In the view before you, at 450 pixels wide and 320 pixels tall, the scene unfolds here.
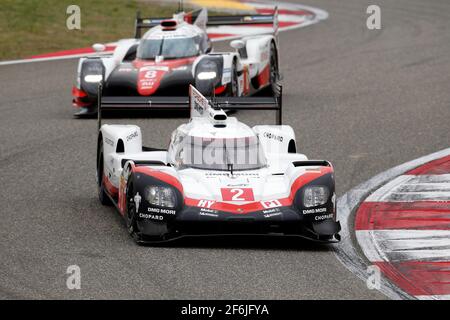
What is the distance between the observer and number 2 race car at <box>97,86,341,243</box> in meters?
11.2

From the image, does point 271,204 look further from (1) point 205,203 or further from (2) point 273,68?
(2) point 273,68

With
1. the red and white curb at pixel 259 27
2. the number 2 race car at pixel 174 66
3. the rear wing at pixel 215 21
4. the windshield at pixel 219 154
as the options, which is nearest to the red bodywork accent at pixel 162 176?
the windshield at pixel 219 154

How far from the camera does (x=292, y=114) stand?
19.3 metres

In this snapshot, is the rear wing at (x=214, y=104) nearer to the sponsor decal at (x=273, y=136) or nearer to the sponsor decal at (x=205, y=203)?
the sponsor decal at (x=273, y=136)

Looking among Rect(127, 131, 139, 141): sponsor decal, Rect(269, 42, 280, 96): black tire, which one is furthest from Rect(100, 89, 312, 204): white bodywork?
Rect(269, 42, 280, 96): black tire

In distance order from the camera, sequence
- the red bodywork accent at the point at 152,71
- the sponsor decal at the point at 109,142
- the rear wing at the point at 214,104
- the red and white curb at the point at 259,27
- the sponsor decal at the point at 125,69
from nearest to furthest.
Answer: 1. the sponsor decal at the point at 109,142
2. the rear wing at the point at 214,104
3. the red bodywork accent at the point at 152,71
4. the sponsor decal at the point at 125,69
5. the red and white curb at the point at 259,27

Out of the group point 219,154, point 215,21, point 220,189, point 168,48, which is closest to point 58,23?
point 215,21

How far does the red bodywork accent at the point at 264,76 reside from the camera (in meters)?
20.8

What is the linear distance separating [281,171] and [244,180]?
60 centimetres

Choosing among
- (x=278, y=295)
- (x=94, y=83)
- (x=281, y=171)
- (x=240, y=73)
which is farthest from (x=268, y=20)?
(x=278, y=295)

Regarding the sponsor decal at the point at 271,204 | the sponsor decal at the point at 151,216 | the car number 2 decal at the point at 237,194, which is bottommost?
the sponsor decal at the point at 151,216

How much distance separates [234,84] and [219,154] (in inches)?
288

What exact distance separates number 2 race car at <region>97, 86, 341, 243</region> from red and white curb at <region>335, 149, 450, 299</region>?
1.63 ft

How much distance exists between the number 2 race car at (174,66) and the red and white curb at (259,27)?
452 cm
